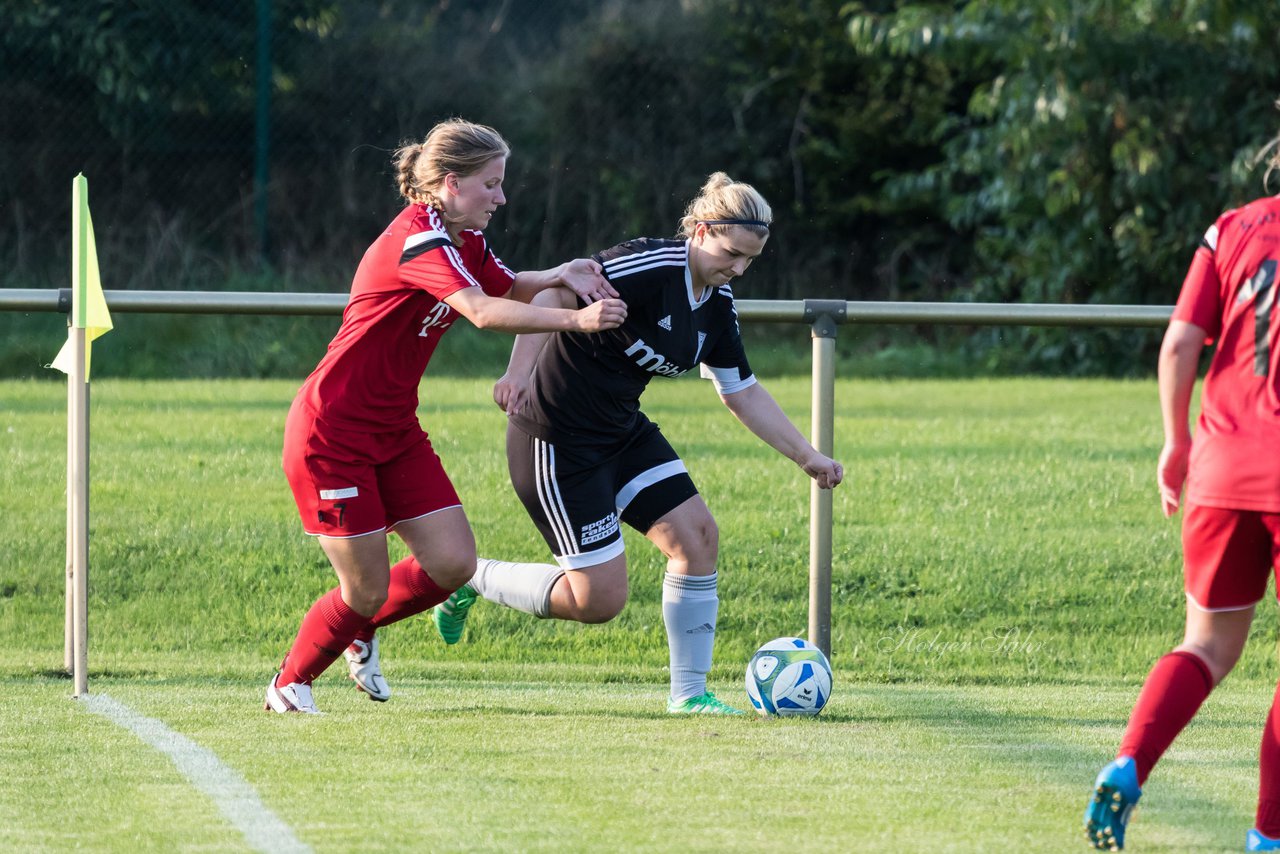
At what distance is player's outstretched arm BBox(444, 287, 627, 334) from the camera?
4.37 meters

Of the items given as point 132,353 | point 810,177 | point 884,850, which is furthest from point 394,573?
point 810,177

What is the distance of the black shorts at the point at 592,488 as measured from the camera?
504 cm

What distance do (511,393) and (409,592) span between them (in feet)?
2.47

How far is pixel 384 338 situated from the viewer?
186 inches

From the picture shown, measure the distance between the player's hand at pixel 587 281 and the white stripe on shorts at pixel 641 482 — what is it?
664 millimetres

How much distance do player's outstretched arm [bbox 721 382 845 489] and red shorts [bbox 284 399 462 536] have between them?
1.05 meters

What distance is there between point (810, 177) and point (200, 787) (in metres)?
15.9

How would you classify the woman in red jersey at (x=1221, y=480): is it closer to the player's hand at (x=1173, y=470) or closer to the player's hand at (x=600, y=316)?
the player's hand at (x=1173, y=470)

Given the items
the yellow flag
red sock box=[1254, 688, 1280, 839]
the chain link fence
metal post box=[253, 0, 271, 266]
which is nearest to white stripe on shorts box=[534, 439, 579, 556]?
the yellow flag

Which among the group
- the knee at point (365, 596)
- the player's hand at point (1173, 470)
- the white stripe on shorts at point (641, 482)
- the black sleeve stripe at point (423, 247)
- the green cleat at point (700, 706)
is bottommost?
the green cleat at point (700, 706)

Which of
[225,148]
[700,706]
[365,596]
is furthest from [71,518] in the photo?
[225,148]

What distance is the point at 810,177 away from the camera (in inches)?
753

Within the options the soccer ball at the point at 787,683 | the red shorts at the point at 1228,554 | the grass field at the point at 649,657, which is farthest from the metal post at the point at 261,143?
the red shorts at the point at 1228,554

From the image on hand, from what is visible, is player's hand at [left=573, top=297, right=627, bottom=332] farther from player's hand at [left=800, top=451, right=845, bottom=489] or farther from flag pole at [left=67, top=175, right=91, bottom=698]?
flag pole at [left=67, top=175, right=91, bottom=698]
